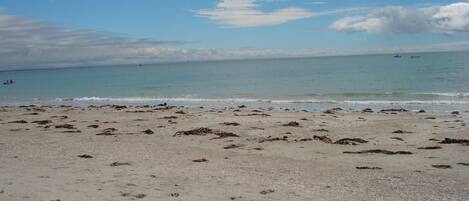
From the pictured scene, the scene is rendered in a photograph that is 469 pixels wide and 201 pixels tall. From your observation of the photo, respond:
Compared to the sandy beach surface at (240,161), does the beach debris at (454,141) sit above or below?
above

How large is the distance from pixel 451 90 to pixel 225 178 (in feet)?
111

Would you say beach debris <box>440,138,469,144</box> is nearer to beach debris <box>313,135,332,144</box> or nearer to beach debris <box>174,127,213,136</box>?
beach debris <box>313,135,332,144</box>

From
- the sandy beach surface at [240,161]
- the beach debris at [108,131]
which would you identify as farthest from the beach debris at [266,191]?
the beach debris at [108,131]

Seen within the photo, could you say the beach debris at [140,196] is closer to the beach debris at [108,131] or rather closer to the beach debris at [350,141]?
the beach debris at [350,141]

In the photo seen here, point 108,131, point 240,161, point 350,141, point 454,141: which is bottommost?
point 108,131

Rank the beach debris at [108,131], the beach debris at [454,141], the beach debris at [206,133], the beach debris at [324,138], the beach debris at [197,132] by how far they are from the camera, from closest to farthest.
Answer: the beach debris at [454,141]
the beach debris at [324,138]
the beach debris at [206,133]
the beach debris at [197,132]
the beach debris at [108,131]

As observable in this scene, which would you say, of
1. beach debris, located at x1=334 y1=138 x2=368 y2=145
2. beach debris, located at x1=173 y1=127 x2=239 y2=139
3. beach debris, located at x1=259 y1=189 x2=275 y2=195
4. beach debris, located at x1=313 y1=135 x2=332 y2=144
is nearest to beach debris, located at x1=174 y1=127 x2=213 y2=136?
beach debris, located at x1=173 y1=127 x2=239 y2=139

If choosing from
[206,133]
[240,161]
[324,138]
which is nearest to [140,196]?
[240,161]

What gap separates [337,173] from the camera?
10.6 meters

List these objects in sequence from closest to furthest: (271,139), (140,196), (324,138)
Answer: (140,196)
(324,138)
(271,139)

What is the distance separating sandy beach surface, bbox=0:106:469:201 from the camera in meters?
8.82

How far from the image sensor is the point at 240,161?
12.2 metres

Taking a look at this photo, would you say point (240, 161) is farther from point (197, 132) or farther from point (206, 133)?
point (197, 132)

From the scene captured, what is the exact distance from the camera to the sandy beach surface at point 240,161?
8.82 meters
